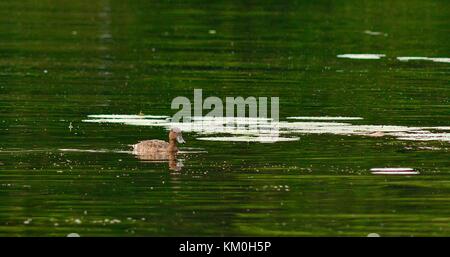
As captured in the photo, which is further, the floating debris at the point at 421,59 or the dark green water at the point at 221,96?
the floating debris at the point at 421,59

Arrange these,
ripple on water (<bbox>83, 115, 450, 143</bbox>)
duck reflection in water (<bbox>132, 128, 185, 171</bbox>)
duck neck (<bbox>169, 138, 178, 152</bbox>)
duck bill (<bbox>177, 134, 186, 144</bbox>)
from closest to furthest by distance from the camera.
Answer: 1. duck reflection in water (<bbox>132, 128, 185, 171</bbox>)
2. duck neck (<bbox>169, 138, 178, 152</bbox>)
3. duck bill (<bbox>177, 134, 186, 144</bbox>)
4. ripple on water (<bbox>83, 115, 450, 143</bbox>)

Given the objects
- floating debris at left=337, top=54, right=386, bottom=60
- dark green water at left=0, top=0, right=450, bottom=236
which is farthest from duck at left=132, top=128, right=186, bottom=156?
floating debris at left=337, top=54, right=386, bottom=60

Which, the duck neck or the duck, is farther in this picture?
the duck neck

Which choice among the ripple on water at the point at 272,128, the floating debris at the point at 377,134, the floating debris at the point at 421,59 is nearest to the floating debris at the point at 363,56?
the floating debris at the point at 421,59

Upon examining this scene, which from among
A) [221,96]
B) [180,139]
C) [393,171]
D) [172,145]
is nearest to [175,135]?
[180,139]

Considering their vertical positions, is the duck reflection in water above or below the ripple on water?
below

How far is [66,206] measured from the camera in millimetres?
17297

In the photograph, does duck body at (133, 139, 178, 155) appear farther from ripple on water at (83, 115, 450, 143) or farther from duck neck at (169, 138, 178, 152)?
ripple on water at (83, 115, 450, 143)

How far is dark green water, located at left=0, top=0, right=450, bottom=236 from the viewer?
665 inches

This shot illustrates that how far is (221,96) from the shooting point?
89.6 ft

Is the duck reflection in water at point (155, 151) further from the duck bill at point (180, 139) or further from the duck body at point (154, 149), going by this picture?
the duck bill at point (180, 139)

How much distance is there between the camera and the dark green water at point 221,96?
665 inches

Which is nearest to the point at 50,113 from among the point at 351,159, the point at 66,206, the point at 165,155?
the point at 165,155
